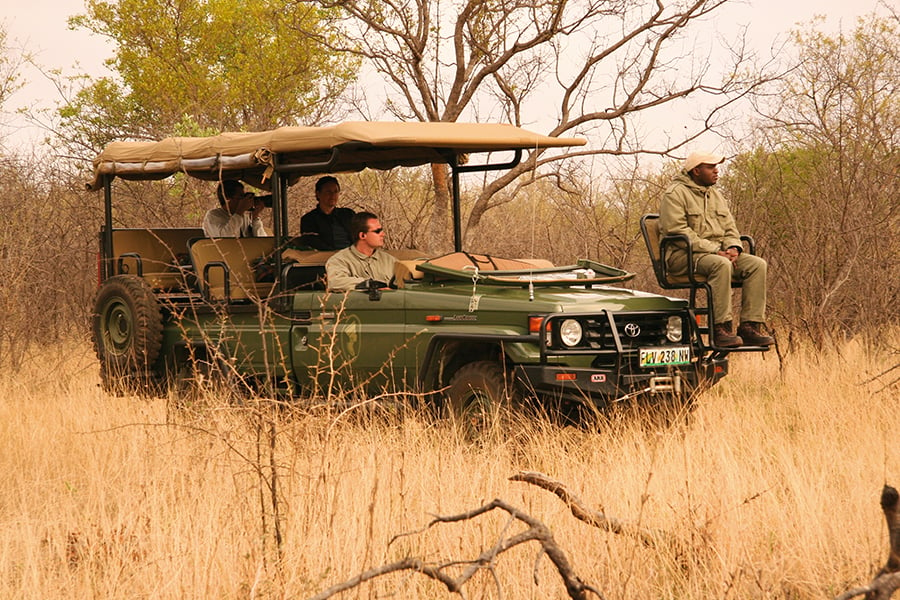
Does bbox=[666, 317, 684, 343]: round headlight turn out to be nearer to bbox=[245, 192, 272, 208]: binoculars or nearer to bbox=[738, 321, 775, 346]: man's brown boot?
bbox=[738, 321, 775, 346]: man's brown boot

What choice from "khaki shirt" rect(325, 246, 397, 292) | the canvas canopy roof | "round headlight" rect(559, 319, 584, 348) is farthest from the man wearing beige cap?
"khaki shirt" rect(325, 246, 397, 292)

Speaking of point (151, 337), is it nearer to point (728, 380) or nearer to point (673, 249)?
point (673, 249)

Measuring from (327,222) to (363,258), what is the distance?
0.92 meters

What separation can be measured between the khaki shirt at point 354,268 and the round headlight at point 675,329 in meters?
1.91

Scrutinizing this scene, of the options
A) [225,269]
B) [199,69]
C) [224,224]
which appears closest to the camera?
[225,269]

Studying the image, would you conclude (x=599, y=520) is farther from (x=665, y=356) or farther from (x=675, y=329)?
(x=675, y=329)

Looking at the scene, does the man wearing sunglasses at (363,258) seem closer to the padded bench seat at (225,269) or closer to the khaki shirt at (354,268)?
the khaki shirt at (354,268)

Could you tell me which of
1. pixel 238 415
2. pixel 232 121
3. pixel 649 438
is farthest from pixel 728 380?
pixel 232 121

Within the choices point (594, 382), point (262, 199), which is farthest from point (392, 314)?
point (262, 199)

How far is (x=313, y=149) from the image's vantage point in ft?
24.4

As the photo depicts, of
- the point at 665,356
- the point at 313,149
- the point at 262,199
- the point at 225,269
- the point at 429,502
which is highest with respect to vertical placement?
the point at 313,149

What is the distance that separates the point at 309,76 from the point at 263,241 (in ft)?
54.2

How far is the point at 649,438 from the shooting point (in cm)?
650

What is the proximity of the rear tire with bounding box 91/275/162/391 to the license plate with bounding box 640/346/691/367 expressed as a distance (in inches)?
144
